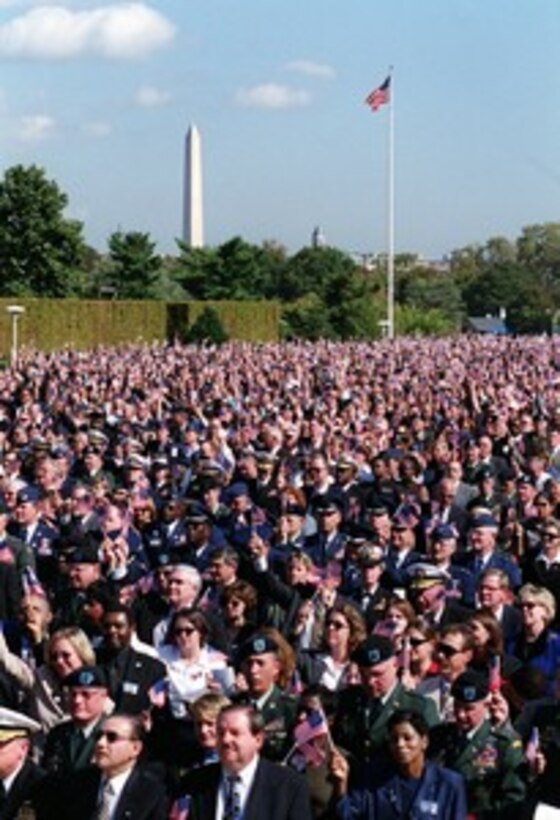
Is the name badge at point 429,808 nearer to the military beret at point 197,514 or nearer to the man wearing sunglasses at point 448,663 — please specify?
the man wearing sunglasses at point 448,663

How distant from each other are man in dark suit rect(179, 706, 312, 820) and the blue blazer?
0.98ft

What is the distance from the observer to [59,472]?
55.0 ft


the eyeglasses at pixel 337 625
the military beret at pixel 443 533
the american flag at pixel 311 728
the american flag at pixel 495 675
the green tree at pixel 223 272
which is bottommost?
the american flag at pixel 311 728

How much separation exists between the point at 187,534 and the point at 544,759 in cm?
602

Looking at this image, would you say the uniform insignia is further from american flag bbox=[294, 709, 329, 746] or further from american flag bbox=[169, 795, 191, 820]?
american flag bbox=[169, 795, 191, 820]

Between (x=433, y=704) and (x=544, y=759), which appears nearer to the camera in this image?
(x=544, y=759)

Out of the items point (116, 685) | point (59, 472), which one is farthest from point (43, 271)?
point (116, 685)

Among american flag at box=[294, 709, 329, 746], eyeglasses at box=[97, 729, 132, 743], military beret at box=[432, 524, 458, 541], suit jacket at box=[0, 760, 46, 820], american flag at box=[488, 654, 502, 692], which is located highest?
military beret at box=[432, 524, 458, 541]

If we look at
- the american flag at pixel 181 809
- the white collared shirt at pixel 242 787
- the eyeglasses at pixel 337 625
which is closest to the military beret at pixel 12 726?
the american flag at pixel 181 809

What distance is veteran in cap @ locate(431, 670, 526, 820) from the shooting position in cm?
761

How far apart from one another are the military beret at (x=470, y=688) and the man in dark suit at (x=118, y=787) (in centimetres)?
145

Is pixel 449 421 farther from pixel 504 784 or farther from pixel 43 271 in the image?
pixel 43 271

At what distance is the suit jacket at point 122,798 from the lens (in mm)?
7258

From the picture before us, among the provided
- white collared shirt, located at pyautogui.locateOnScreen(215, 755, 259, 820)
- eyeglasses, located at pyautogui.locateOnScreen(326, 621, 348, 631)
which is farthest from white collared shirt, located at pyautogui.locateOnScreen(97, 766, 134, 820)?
eyeglasses, located at pyautogui.locateOnScreen(326, 621, 348, 631)
